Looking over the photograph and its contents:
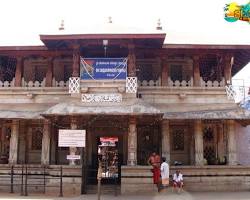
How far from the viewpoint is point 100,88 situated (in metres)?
20.1

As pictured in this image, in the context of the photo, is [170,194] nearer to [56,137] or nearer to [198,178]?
[198,178]

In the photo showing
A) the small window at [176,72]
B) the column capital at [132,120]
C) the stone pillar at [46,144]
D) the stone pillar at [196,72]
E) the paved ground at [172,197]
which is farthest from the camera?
the small window at [176,72]

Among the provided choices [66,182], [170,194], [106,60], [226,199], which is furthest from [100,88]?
[226,199]

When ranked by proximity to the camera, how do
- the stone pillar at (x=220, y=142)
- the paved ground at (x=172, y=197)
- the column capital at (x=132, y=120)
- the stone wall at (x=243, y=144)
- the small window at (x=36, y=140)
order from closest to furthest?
the paved ground at (x=172, y=197)
the column capital at (x=132, y=120)
the stone pillar at (x=220, y=142)
the small window at (x=36, y=140)
the stone wall at (x=243, y=144)

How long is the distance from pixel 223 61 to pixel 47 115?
9.48m

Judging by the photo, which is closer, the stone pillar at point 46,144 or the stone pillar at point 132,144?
the stone pillar at point 132,144

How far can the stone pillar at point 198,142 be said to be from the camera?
20.3 metres

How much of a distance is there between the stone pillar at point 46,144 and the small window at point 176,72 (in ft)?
23.8

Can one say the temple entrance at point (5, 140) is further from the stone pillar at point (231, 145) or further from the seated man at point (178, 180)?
the stone pillar at point (231, 145)

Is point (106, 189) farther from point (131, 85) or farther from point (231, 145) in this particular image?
point (231, 145)

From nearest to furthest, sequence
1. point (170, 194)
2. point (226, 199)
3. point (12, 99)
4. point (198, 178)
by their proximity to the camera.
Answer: point (226, 199)
point (170, 194)
point (198, 178)
point (12, 99)

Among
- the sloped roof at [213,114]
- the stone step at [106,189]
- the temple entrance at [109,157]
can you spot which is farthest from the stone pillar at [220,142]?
the temple entrance at [109,157]

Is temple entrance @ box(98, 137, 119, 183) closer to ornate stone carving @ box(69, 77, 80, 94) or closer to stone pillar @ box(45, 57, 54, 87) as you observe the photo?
stone pillar @ box(45, 57, 54, 87)

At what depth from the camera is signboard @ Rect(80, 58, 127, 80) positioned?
66.3ft
